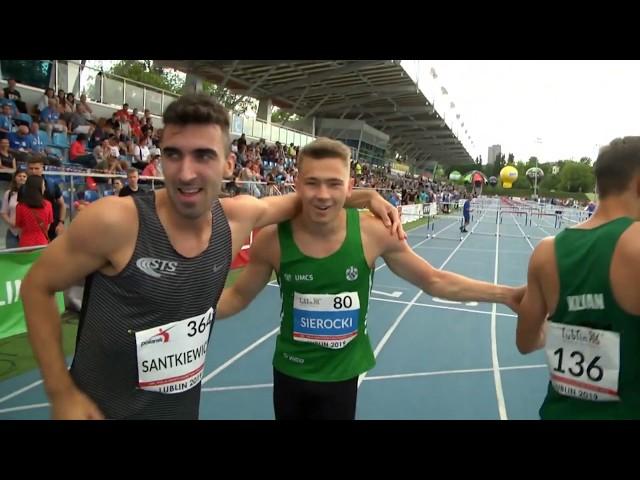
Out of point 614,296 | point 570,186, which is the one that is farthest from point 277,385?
point 570,186

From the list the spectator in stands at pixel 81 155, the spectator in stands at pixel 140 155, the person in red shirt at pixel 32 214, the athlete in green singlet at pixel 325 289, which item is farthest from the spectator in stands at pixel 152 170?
the athlete in green singlet at pixel 325 289

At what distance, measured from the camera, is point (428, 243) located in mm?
18719

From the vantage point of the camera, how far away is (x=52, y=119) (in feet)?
36.9

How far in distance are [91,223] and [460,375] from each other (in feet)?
16.0

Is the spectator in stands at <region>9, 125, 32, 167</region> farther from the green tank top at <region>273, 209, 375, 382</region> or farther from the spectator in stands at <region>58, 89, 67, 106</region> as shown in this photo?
the green tank top at <region>273, 209, 375, 382</region>

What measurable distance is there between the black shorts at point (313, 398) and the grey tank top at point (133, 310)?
0.84 metres

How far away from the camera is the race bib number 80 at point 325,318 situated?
2.59 metres

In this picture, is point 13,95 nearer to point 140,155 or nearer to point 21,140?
point 21,140

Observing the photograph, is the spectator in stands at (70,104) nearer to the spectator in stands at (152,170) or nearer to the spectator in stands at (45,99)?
the spectator in stands at (45,99)

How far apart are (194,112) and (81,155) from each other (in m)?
10.7

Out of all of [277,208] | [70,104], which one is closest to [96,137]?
[70,104]

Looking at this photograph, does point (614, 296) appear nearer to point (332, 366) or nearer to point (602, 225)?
point (602, 225)

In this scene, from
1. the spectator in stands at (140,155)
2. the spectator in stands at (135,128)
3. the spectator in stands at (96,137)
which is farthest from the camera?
the spectator in stands at (135,128)
